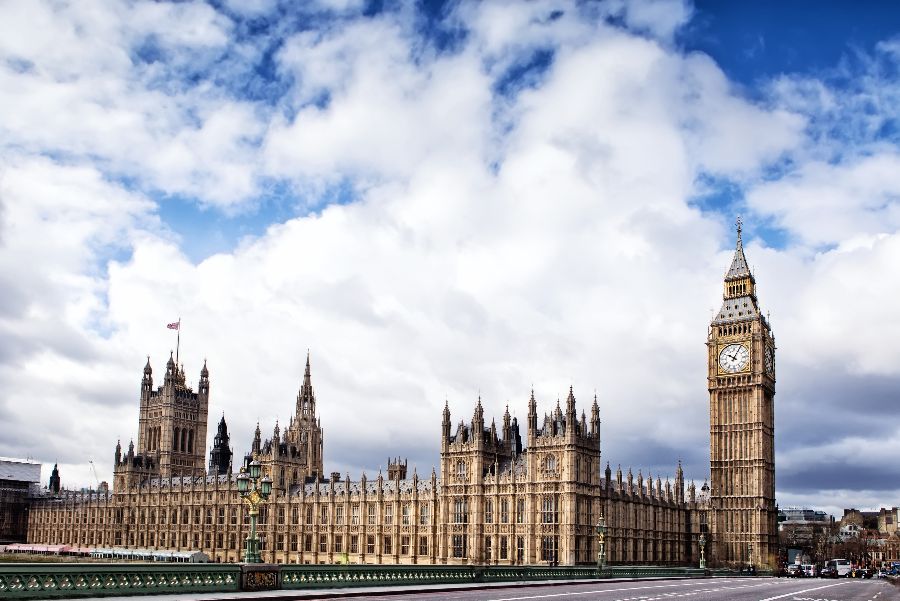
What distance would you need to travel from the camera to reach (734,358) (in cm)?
13375

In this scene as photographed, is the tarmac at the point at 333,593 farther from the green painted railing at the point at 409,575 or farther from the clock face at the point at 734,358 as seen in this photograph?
the clock face at the point at 734,358

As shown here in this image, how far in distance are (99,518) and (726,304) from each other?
402ft

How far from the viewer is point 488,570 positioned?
61906mm

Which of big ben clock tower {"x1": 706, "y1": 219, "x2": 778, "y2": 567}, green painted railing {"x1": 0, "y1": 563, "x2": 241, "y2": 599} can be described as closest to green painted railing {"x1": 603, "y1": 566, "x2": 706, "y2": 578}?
big ben clock tower {"x1": 706, "y1": 219, "x2": 778, "y2": 567}

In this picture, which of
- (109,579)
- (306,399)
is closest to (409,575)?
(109,579)

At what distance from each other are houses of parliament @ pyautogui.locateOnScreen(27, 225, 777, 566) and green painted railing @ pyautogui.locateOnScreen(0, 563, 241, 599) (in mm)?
67037

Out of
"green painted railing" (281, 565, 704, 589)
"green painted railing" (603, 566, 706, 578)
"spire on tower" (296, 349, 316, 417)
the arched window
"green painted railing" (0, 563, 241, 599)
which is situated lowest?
"green painted railing" (603, 566, 706, 578)

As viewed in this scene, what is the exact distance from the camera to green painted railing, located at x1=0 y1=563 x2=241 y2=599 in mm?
34312

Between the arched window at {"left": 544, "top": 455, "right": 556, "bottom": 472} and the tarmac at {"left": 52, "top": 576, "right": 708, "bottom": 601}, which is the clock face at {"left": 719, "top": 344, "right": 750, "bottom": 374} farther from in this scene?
the tarmac at {"left": 52, "top": 576, "right": 708, "bottom": 601}

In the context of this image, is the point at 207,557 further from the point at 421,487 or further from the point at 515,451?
the point at 515,451

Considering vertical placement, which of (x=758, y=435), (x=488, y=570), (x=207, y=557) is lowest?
(x=207, y=557)

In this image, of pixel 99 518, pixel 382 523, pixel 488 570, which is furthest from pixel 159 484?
pixel 488 570

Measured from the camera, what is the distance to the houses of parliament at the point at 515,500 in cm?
10762

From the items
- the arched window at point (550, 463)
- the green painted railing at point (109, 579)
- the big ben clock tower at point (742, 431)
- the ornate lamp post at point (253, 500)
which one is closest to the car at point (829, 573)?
the big ben clock tower at point (742, 431)
